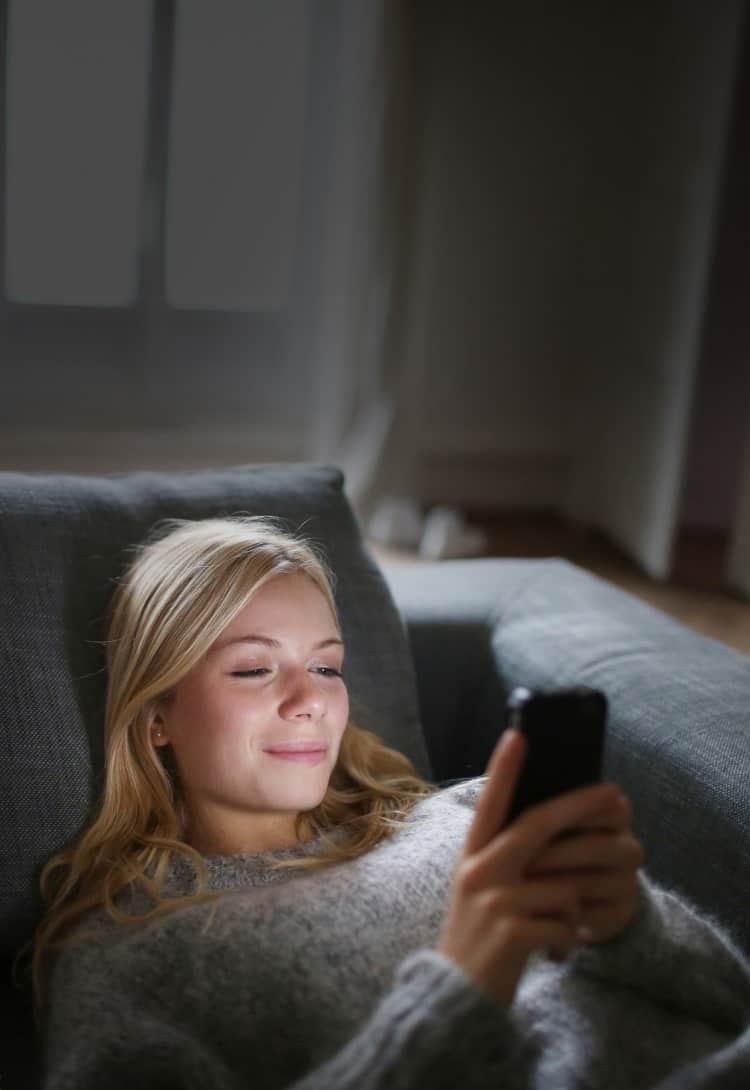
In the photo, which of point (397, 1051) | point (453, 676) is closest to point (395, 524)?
point (453, 676)

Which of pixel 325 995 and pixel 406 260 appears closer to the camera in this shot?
pixel 325 995

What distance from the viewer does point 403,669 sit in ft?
4.91

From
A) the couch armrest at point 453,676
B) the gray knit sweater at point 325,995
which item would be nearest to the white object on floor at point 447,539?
the couch armrest at point 453,676

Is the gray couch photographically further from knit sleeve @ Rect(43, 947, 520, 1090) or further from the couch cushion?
knit sleeve @ Rect(43, 947, 520, 1090)

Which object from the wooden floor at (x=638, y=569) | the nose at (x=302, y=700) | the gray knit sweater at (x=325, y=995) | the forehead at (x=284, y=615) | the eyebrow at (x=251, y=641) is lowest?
the wooden floor at (x=638, y=569)

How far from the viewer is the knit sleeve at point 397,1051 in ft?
2.64

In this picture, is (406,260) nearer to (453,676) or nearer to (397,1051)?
(453,676)

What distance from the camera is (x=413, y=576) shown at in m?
1.75

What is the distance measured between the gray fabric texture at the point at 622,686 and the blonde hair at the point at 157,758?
0.95 ft

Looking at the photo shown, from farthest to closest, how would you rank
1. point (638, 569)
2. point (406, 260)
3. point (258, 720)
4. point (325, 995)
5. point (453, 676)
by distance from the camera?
point (638, 569) < point (406, 260) < point (453, 676) < point (258, 720) < point (325, 995)

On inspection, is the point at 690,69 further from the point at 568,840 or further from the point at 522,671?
the point at 568,840

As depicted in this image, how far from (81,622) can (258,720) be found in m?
0.29

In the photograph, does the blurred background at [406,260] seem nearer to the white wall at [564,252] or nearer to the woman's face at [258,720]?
the white wall at [564,252]

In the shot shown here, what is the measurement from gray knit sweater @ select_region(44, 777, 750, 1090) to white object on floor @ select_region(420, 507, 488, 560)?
7.86 ft
